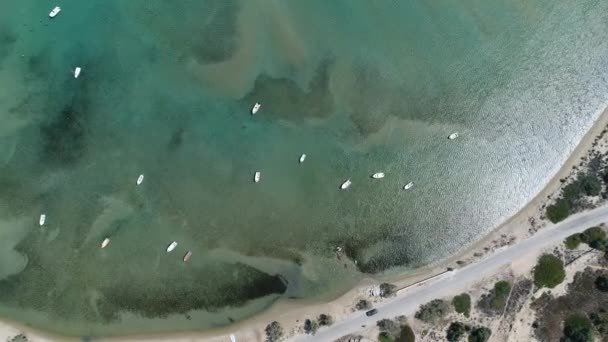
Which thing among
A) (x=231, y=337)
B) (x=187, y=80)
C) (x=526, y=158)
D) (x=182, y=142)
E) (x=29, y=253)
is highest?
(x=187, y=80)

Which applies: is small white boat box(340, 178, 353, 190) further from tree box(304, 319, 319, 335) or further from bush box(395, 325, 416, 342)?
bush box(395, 325, 416, 342)

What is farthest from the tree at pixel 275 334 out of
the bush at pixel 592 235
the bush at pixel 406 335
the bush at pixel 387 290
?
the bush at pixel 592 235

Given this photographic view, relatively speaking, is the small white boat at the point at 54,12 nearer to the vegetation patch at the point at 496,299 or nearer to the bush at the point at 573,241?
the vegetation patch at the point at 496,299

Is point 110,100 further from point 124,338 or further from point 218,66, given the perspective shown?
point 124,338

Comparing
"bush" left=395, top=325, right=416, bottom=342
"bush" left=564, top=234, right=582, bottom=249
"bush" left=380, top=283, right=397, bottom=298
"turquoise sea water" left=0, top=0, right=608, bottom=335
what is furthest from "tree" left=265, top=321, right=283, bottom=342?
"bush" left=564, top=234, right=582, bottom=249

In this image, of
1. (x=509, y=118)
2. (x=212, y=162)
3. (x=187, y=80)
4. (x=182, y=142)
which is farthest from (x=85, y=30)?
(x=509, y=118)

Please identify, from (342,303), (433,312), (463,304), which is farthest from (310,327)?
(463,304)

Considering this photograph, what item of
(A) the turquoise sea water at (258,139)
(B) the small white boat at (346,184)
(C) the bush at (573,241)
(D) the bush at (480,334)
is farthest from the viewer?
(B) the small white boat at (346,184)

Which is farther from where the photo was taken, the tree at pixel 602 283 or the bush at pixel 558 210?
the bush at pixel 558 210
